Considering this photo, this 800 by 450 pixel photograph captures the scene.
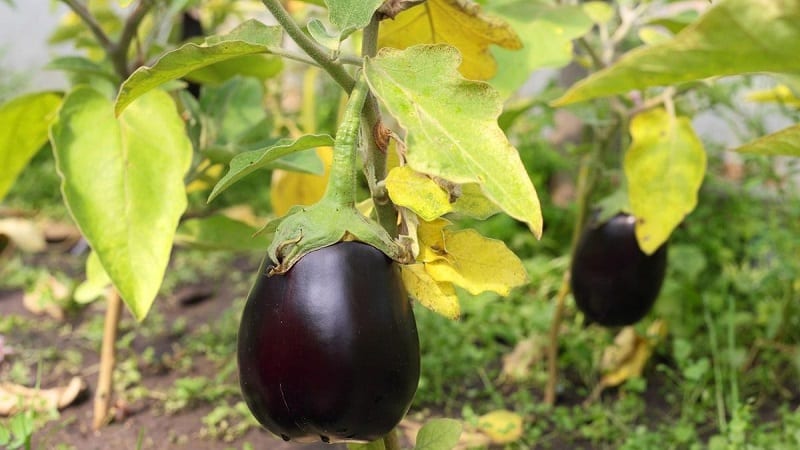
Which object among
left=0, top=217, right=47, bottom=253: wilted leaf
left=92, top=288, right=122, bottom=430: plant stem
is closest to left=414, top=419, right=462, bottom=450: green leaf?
left=92, top=288, right=122, bottom=430: plant stem

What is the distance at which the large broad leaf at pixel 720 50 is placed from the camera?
452mm

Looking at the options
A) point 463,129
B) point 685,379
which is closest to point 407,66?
point 463,129

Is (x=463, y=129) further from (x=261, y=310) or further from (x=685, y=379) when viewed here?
(x=685, y=379)

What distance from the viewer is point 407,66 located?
0.56 m

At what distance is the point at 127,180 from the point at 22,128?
28 centimetres

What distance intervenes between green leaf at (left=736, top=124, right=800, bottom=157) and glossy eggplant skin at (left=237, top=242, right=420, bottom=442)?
27 centimetres

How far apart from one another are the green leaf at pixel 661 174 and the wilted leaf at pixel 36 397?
2.49 feet

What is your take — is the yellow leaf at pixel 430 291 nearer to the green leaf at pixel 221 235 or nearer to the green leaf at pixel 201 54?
Answer: the green leaf at pixel 201 54

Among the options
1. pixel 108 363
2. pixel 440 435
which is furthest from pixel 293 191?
pixel 440 435

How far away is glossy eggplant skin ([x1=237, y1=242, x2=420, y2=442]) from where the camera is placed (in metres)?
0.55

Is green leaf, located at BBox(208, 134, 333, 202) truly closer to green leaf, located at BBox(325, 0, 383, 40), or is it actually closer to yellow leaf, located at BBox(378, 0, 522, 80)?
green leaf, located at BBox(325, 0, 383, 40)

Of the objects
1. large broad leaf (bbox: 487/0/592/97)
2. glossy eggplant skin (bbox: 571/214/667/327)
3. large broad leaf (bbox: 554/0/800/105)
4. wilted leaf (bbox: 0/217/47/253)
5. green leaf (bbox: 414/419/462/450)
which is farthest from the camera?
wilted leaf (bbox: 0/217/47/253)

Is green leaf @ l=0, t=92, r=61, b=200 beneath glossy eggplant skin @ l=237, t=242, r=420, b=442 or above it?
beneath

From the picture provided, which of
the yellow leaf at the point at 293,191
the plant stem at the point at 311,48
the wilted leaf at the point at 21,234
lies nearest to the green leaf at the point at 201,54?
the plant stem at the point at 311,48
